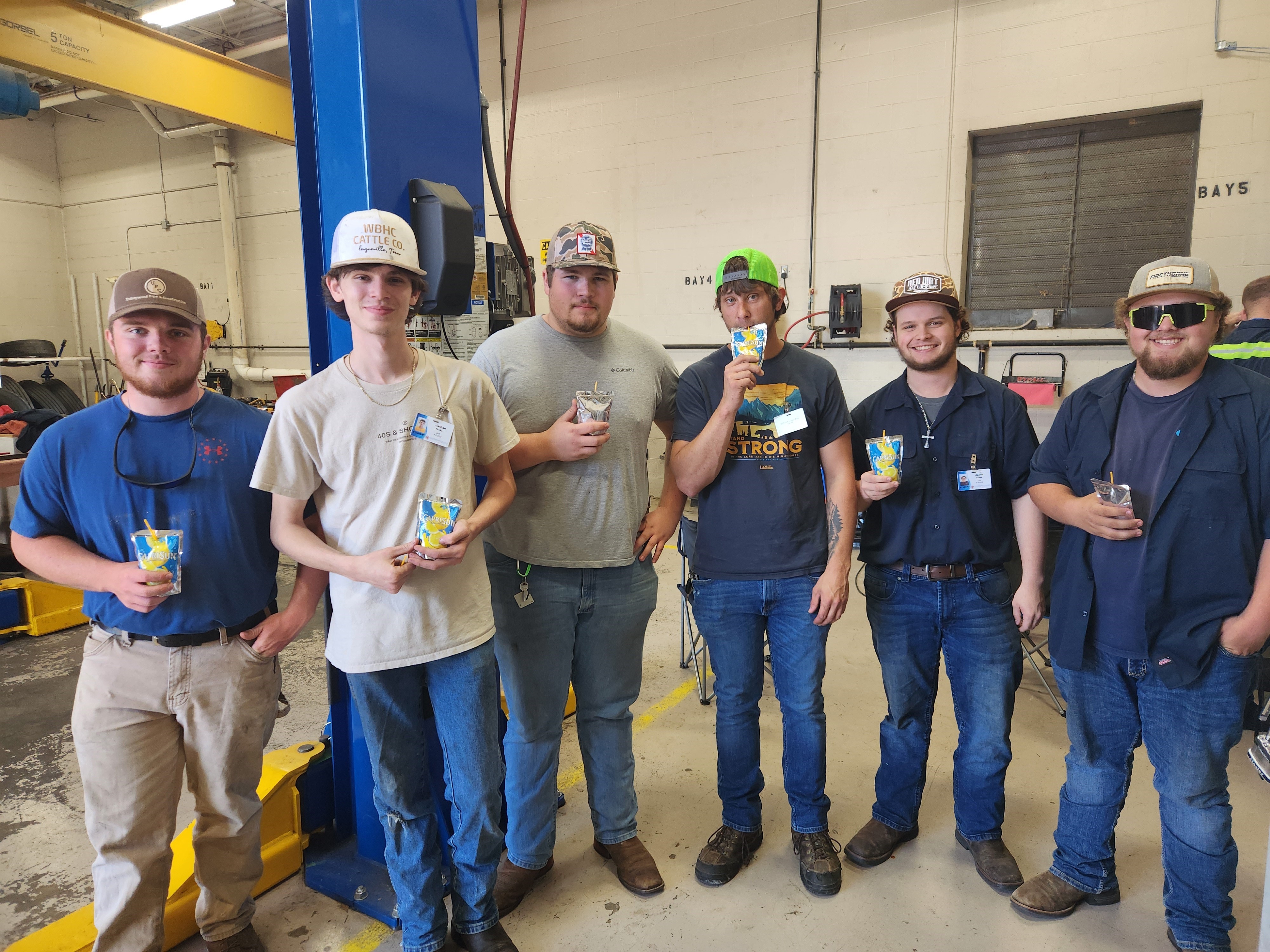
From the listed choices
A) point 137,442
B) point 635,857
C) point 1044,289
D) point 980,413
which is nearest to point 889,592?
point 980,413

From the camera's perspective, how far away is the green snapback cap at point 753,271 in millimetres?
2230

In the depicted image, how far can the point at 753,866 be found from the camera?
2506 mm

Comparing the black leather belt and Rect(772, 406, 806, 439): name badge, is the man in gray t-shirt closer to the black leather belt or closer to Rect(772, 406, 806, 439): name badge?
Rect(772, 406, 806, 439): name badge

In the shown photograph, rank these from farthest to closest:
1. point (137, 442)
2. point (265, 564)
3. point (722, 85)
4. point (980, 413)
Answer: point (722, 85) → point (980, 413) → point (265, 564) → point (137, 442)

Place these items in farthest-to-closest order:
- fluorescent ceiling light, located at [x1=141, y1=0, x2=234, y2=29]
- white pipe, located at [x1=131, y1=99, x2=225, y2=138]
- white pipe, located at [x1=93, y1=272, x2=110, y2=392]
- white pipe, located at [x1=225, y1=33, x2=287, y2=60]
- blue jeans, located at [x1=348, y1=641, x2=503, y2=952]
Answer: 1. white pipe, located at [x1=93, y1=272, x2=110, y2=392]
2. white pipe, located at [x1=131, y1=99, x2=225, y2=138]
3. white pipe, located at [x1=225, y1=33, x2=287, y2=60]
4. fluorescent ceiling light, located at [x1=141, y1=0, x2=234, y2=29]
5. blue jeans, located at [x1=348, y1=641, x2=503, y2=952]

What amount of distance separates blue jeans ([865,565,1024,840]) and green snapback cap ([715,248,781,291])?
100cm

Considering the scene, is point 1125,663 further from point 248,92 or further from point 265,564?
point 248,92

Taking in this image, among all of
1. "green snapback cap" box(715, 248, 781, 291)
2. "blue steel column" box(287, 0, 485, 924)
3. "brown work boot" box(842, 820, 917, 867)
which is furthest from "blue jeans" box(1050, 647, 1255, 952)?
"blue steel column" box(287, 0, 485, 924)

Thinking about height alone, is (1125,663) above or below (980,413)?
below

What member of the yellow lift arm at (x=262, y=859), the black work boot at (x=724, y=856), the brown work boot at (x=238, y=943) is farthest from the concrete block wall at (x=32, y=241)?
the black work boot at (x=724, y=856)

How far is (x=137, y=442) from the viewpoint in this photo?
1787 mm

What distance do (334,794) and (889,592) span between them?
1.97 m

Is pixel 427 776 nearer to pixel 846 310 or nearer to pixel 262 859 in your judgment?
pixel 262 859

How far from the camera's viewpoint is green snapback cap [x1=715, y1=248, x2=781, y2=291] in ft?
7.32
